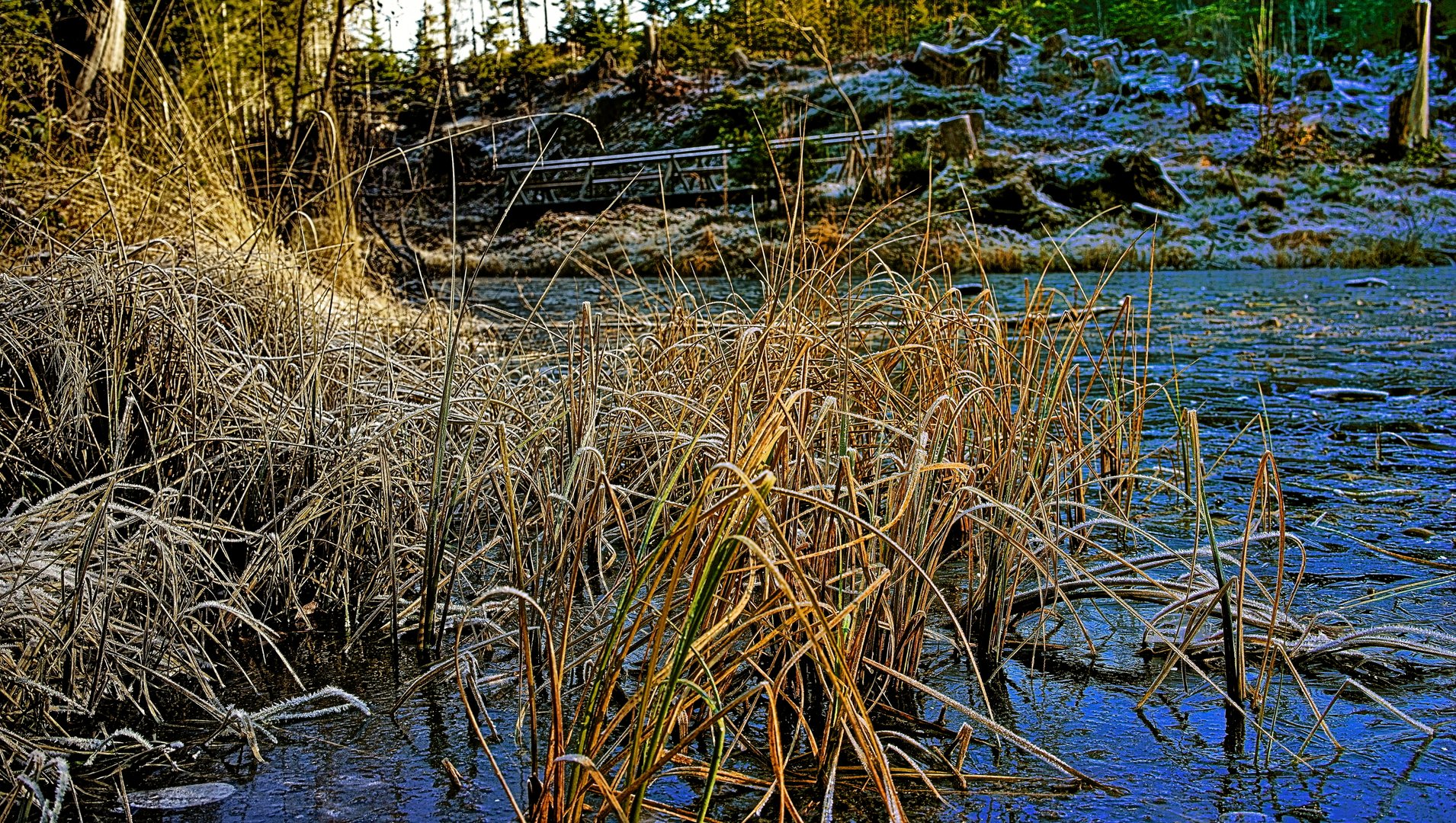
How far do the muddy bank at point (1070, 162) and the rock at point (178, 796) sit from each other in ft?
26.0

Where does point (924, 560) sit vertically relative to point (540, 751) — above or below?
above

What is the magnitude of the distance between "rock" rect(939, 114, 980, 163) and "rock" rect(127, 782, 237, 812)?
544 inches

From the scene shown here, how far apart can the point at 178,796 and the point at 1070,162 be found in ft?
45.0

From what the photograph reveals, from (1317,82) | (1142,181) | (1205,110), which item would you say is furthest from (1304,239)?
(1317,82)

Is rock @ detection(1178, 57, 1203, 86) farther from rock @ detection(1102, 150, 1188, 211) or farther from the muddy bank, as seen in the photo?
rock @ detection(1102, 150, 1188, 211)

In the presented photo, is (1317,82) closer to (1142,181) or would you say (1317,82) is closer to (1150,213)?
(1142,181)

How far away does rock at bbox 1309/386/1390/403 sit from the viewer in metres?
4.27

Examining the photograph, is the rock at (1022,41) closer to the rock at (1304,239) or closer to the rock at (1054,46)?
the rock at (1054,46)

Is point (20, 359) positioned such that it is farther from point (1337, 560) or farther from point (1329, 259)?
point (1329, 259)

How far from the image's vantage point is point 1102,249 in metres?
11.7

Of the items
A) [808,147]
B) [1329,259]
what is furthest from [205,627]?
[808,147]

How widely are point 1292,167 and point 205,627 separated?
14.4m

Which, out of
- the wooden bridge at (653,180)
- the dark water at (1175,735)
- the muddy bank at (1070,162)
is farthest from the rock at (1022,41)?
the dark water at (1175,735)

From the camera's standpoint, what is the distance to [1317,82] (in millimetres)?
16203
